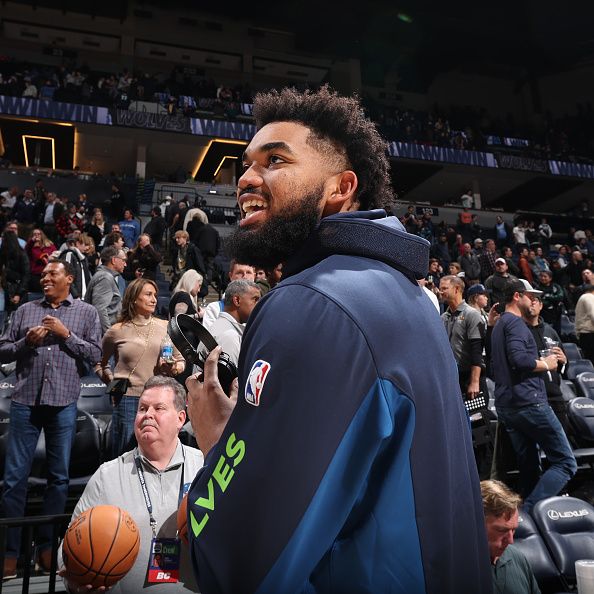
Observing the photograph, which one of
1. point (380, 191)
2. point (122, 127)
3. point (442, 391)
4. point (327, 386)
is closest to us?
point (327, 386)

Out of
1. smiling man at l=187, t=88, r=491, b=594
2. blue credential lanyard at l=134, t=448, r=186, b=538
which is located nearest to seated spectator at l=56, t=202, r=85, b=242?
blue credential lanyard at l=134, t=448, r=186, b=538

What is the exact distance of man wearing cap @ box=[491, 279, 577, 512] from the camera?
3.95 metres

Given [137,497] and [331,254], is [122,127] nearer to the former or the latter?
[137,497]

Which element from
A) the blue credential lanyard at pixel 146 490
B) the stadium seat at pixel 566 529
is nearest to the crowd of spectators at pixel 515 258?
the stadium seat at pixel 566 529

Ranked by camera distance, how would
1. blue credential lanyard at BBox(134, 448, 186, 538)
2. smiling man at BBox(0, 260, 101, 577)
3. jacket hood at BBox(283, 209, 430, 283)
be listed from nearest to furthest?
jacket hood at BBox(283, 209, 430, 283), blue credential lanyard at BBox(134, 448, 186, 538), smiling man at BBox(0, 260, 101, 577)

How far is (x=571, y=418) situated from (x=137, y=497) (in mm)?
4367

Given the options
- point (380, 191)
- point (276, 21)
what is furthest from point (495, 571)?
point (276, 21)

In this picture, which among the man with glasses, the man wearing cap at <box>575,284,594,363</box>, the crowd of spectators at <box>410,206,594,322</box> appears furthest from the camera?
the crowd of spectators at <box>410,206,594,322</box>

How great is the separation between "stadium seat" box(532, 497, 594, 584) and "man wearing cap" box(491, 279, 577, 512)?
0.23 metres

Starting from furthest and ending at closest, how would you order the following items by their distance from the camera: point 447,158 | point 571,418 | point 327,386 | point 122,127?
point 447,158, point 122,127, point 571,418, point 327,386

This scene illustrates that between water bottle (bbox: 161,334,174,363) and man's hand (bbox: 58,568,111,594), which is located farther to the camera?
water bottle (bbox: 161,334,174,363)

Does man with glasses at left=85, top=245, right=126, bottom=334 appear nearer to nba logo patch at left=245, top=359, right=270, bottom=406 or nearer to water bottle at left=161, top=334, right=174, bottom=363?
water bottle at left=161, top=334, right=174, bottom=363

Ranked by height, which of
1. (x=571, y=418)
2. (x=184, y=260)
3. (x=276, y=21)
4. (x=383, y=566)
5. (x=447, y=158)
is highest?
(x=276, y=21)

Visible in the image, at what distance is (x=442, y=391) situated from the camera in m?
0.78
